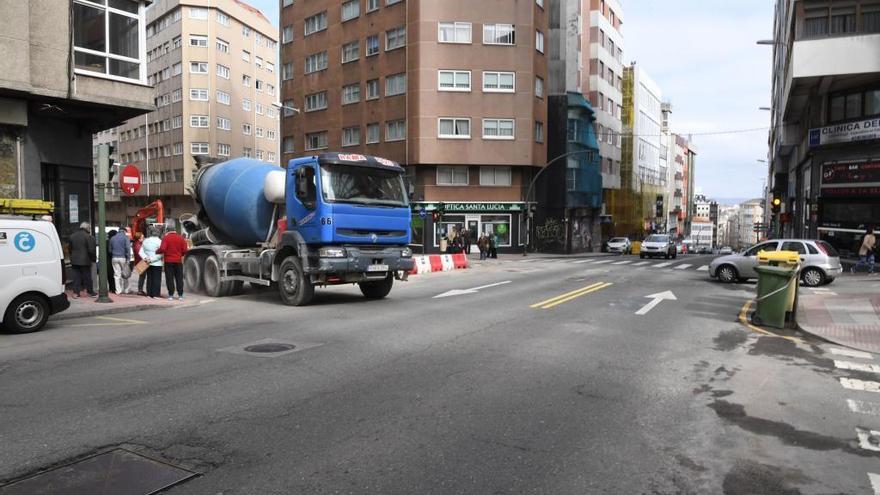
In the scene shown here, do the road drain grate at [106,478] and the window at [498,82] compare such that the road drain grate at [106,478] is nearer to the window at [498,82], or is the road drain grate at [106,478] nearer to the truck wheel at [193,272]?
the truck wheel at [193,272]

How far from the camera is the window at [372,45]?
4553 cm

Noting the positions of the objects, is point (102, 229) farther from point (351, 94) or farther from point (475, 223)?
point (351, 94)

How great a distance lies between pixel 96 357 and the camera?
7.80 meters

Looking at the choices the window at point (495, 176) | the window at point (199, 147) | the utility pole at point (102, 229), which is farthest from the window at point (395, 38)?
the utility pole at point (102, 229)

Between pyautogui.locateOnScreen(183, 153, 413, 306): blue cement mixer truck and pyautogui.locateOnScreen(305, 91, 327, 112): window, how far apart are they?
35.2m

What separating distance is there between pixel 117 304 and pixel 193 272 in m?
3.46

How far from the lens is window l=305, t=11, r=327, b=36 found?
49562 mm

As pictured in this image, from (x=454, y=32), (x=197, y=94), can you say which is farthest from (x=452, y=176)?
(x=197, y=94)

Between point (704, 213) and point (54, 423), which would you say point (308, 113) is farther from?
point (704, 213)

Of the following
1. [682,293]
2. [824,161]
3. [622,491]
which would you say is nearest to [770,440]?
[622,491]

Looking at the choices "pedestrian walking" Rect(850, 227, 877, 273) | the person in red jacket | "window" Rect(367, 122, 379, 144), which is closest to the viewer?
the person in red jacket

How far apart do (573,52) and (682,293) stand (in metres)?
42.1

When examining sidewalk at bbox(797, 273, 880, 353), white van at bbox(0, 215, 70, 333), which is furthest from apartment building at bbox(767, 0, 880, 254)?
white van at bbox(0, 215, 70, 333)

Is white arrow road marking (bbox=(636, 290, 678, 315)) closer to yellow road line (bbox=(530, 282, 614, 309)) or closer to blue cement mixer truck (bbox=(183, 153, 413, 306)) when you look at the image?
yellow road line (bbox=(530, 282, 614, 309))
